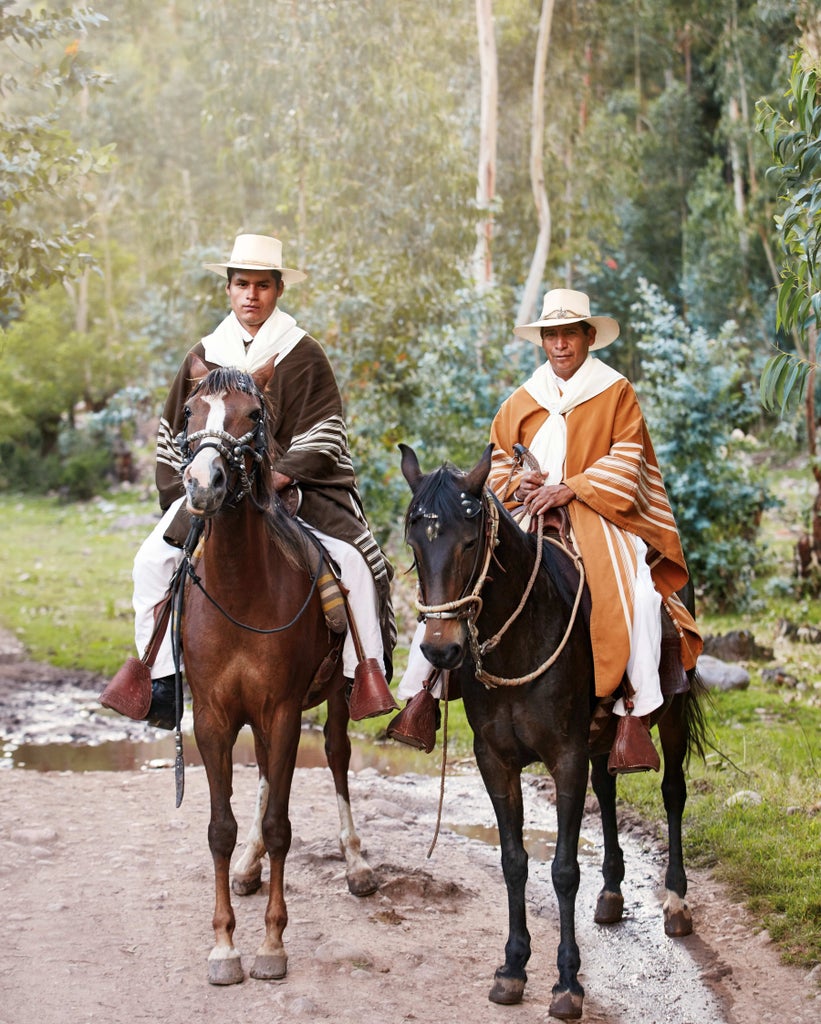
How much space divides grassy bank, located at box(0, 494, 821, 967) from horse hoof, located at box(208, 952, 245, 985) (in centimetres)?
255

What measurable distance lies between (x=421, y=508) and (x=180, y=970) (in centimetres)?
244

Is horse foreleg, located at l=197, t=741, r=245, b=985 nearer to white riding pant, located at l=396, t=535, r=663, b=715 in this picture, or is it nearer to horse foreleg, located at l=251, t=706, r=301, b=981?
horse foreleg, located at l=251, t=706, r=301, b=981

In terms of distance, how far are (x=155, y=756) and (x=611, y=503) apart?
559 centimetres

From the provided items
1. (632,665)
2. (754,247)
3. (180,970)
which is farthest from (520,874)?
(754,247)

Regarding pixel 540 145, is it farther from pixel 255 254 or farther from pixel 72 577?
pixel 255 254

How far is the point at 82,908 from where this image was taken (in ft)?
19.5

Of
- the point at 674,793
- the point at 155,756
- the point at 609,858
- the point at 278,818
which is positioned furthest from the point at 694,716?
the point at 155,756

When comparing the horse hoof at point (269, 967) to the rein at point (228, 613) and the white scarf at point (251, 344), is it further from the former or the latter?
the white scarf at point (251, 344)

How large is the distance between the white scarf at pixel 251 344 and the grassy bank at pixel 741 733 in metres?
3.63

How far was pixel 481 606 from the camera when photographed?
4781 mm

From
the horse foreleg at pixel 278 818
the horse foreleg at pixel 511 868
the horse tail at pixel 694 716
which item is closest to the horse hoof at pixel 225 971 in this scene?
the horse foreleg at pixel 278 818

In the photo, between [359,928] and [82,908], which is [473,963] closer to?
[359,928]

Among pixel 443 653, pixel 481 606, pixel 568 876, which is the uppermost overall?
pixel 481 606

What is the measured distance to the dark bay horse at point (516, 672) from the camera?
15.3 feet
